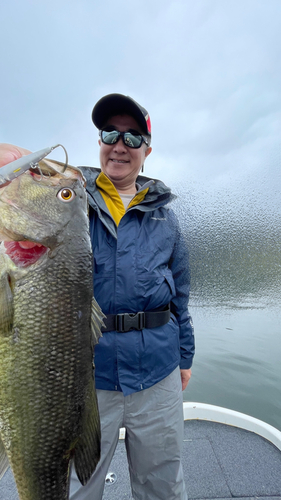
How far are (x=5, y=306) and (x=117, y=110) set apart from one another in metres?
1.58

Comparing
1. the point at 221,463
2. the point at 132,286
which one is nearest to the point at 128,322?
the point at 132,286

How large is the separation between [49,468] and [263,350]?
1007cm

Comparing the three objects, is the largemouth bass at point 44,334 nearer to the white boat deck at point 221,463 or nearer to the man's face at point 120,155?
the man's face at point 120,155

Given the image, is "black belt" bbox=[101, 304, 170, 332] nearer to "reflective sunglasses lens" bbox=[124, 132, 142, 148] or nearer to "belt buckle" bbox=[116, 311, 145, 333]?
"belt buckle" bbox=[116, 311, 145, 333]

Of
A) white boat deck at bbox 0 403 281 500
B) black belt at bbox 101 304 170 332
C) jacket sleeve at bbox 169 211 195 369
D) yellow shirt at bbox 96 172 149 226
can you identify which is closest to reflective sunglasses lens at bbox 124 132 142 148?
yellow shirt at bbox 96 172 149 226

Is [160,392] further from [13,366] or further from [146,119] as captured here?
[146,119]

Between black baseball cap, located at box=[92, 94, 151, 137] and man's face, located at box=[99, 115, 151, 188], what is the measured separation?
0.03 m

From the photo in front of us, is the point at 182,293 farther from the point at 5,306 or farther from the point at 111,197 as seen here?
the point at 5,306

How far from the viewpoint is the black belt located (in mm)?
1614

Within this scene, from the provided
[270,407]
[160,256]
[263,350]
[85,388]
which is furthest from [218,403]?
[85,388]

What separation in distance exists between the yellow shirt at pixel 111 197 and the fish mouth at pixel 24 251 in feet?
2.70

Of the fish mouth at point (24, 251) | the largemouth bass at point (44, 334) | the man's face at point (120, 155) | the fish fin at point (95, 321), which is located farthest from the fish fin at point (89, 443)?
the man's face at point (120, 155)

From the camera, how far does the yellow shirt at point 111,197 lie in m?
1.90

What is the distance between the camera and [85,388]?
1.15 metres
